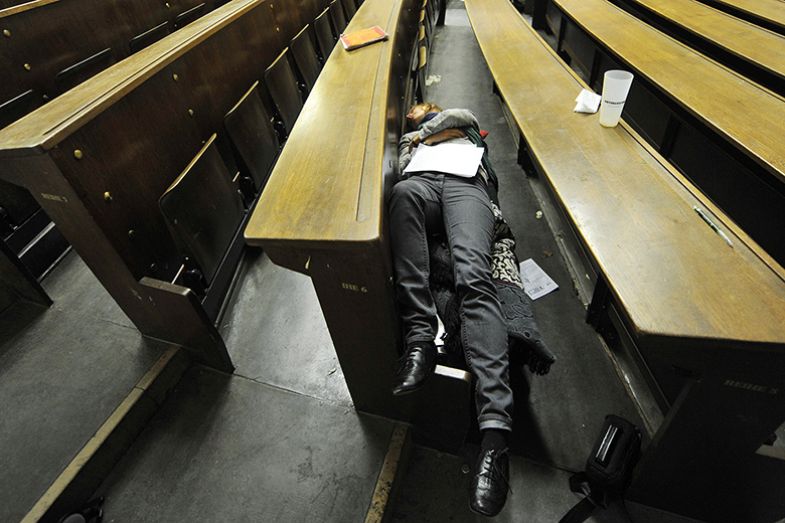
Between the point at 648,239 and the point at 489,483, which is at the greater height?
the point at 648,239

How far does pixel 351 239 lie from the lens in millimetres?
735

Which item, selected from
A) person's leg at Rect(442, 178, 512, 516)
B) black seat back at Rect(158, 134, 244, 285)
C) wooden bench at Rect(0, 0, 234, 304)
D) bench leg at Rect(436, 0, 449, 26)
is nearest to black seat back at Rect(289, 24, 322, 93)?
wooden bench at Rect(0, 0, 234, 304)

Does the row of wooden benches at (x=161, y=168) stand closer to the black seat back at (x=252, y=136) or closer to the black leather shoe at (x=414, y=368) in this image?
the black seat back at (x=252, y=136)

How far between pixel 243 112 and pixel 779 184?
181cm

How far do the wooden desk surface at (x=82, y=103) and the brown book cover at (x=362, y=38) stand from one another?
62 cm

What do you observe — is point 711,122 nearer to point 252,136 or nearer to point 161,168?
point 252,136

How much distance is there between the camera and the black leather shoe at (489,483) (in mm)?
890

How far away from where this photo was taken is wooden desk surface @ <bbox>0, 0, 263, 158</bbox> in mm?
822

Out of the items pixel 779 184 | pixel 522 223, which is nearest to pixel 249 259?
pixel 522 223

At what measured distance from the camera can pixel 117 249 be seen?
39.6 inches

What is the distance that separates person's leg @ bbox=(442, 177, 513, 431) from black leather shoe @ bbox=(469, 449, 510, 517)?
0.21 ft

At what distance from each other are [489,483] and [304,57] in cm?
218

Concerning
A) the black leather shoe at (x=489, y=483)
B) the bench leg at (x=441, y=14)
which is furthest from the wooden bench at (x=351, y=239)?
the bench leg at (x=441, y=14)

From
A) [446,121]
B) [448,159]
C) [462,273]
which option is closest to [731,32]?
[446,121]
